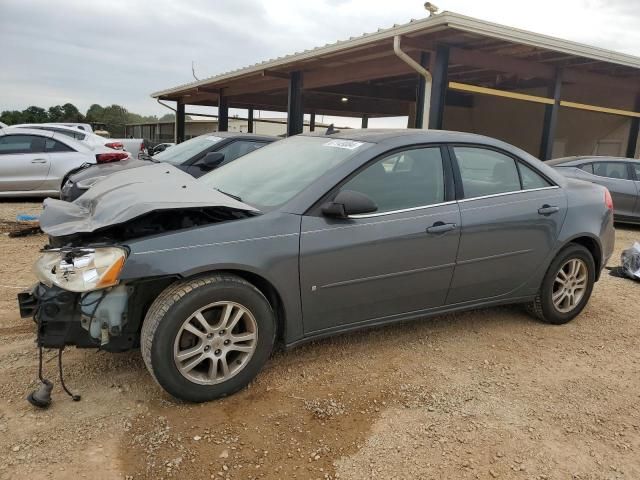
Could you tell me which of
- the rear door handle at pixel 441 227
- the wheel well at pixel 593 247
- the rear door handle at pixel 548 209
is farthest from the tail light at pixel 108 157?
the wheel well at pixel 593 247

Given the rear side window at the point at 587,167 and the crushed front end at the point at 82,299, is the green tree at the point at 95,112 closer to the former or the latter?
the rear side window at the point at 587,167

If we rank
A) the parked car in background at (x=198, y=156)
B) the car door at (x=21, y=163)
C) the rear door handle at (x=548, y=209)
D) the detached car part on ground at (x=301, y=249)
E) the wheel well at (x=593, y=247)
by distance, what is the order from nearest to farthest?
the detached car part on ground at (x=301, y=249) → the rear door handle at (x=548, y=209) → the wheel well at (x=593, y=247) → the parked car in background at (x=198, y=156) → the car door at (x=21, y=163)

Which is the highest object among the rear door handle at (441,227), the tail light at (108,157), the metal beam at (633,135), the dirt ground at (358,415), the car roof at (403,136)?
the metal beam at (633,135)

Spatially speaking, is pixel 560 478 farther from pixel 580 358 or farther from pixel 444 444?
pixel 580 358

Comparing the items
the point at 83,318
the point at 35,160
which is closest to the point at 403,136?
the point at 83,318

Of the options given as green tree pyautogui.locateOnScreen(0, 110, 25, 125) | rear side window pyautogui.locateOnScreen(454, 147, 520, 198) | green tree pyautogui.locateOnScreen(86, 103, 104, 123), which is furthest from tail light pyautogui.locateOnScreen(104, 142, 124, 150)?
green tree pyautogui.locateOnScreen(86, 103, 104, 123)

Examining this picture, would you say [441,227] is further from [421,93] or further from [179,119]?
[179,119]

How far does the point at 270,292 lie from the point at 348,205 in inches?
26.9

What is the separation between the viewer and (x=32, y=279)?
476 cm

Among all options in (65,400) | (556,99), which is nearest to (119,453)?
(65,400)

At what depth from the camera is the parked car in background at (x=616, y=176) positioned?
918cm

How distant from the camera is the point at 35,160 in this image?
9.23m

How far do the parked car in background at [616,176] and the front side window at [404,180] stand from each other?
22.2 feet

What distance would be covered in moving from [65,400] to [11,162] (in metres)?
7.92
